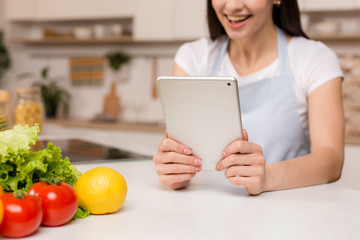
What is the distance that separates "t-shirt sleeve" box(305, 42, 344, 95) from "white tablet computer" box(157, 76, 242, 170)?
0.58 metres

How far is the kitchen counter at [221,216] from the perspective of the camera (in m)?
0.80

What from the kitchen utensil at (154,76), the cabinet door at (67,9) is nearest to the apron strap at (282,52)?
the kitchen utensil at (154,76)

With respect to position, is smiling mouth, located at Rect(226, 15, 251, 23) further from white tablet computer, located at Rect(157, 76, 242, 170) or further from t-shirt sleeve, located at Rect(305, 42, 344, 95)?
white tablet computer, located at Rect(157, 76, 242, 170)

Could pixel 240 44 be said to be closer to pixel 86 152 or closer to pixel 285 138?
pixel 285 138

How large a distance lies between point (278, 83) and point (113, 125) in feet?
7.94

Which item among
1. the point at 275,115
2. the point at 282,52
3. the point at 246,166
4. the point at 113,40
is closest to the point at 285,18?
the point at 282,52

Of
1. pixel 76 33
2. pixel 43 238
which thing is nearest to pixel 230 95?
pixel 43 238

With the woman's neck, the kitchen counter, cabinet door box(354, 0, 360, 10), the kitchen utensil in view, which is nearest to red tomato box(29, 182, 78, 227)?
the kitchen counter

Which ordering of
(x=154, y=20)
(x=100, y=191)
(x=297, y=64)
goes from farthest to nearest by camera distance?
1. (x=154, y=20)
2. (x=297, y=64)
3. (x=100, y=191)

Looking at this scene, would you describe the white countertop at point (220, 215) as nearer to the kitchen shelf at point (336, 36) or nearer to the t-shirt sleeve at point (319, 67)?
the t-shirt sleeve at point (319, 67)

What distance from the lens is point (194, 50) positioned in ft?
5.74

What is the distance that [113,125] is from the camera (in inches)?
152

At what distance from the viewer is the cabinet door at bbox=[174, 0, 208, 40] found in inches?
144

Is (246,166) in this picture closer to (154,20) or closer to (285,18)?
(285,18)
